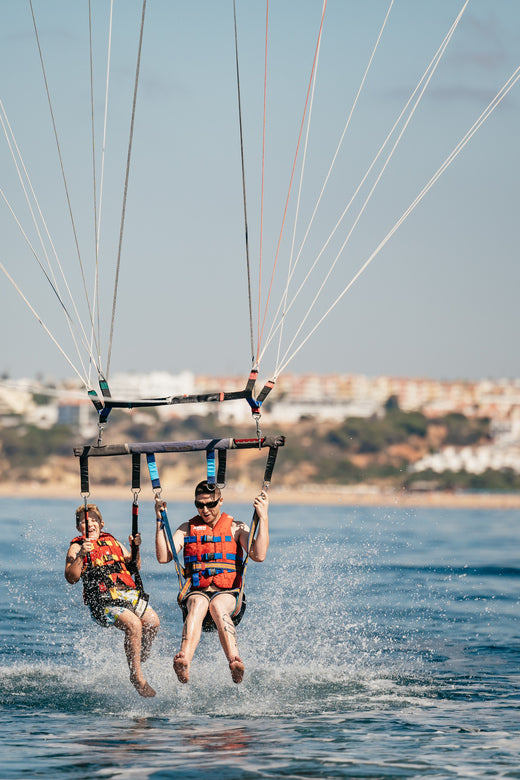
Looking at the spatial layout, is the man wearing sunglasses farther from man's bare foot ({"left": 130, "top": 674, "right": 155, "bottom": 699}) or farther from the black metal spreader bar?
man's bare foot ({"left": 130, "top": 674, "right": 155, "bottom": 699})

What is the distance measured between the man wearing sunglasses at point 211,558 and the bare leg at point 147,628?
1.50 ft

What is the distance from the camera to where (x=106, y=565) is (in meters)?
8.54

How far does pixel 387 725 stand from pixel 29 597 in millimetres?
8007

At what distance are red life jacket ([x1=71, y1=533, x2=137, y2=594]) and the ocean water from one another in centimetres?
97

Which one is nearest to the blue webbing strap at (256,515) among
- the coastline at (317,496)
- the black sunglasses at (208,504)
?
the black sunglasses at (208,504)

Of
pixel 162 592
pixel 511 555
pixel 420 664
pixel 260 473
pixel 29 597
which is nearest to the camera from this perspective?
pixel 420 664

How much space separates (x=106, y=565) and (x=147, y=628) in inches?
24.4

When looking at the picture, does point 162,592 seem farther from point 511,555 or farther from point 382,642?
point 511,555

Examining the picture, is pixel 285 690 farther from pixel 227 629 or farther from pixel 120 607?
pixel 120 607

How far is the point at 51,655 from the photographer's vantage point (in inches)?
424

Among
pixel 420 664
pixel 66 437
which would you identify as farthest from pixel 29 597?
pixel 66 437

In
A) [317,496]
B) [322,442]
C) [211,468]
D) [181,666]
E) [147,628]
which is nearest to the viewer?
[181,666]

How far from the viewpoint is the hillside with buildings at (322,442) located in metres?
103

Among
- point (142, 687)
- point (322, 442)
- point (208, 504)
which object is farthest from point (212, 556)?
point (322, 442)
